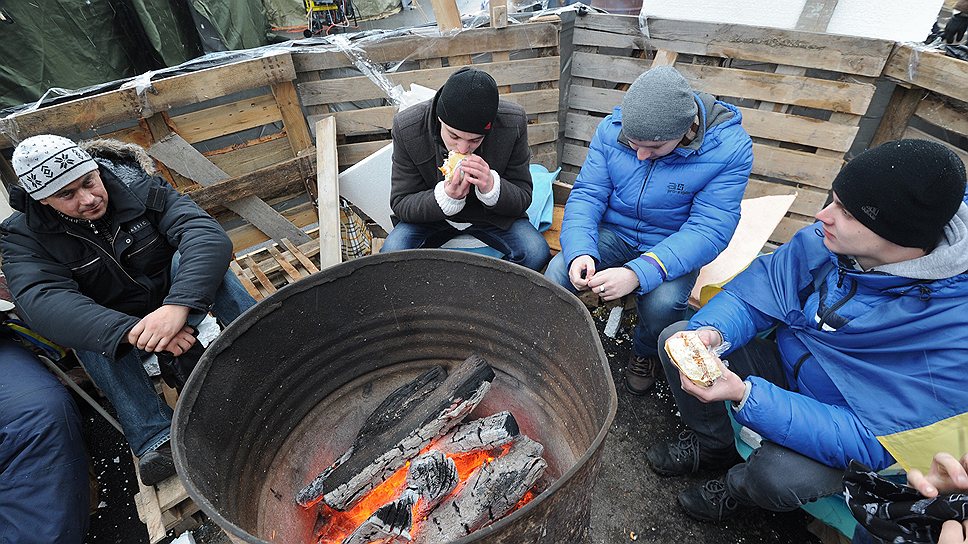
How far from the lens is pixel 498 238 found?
2.77 meters

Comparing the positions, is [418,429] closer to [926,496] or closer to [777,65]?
[926,496]

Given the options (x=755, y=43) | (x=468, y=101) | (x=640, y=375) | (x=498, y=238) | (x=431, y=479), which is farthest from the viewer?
(x=755, y=43)

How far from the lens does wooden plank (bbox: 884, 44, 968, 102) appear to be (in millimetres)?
2512

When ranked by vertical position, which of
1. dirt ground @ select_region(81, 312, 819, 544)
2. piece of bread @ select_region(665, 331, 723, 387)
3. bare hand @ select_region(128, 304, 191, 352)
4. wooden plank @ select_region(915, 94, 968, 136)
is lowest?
dirt ground @ select_region(81, 312, 819, 544)

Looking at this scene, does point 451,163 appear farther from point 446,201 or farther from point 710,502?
point 710,502

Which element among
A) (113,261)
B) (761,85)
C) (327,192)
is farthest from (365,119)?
(761,85)

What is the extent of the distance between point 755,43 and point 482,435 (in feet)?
10.3

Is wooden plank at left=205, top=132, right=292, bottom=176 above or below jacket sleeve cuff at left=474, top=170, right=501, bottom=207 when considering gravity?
below

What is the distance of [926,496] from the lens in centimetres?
118

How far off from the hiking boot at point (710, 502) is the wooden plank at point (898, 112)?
103 inches

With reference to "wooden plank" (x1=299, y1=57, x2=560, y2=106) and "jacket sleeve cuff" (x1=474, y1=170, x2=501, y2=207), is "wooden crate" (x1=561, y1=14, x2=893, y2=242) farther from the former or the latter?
"jacket sleeve cuff" (x1=474, y1=170, x2=501, y2=207)

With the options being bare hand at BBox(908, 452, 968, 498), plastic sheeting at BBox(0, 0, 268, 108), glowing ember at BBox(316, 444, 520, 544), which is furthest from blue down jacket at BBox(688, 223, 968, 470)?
plastic sheeting at BBox(0, 0, 268, 108)

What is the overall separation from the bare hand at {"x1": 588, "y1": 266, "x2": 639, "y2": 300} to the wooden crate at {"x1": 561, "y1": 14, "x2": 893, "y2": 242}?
198 centimetres

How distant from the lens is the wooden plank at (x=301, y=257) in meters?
3.25
